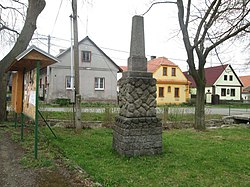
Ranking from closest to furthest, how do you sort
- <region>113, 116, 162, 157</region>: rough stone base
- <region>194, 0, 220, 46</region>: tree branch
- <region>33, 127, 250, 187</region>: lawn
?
<region>33, 127, 250, 187</region>: lawn
<region>113, 116, 162, 157</region>: rough stone base
<region>194, 0, 220, 46</region>: tree branch

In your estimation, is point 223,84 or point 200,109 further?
point 223,84

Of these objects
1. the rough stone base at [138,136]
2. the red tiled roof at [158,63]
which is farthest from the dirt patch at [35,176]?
the red tiled roof at [158,63]

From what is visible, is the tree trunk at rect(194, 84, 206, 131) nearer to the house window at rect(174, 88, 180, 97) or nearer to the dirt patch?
the dirt patch

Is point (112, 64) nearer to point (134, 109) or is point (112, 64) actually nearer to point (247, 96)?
point (134, 109)

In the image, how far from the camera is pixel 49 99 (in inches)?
966

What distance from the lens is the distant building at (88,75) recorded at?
2477 centimetres

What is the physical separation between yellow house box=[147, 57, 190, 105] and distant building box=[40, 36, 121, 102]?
23.7 ft

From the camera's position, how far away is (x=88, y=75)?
26.2 meters

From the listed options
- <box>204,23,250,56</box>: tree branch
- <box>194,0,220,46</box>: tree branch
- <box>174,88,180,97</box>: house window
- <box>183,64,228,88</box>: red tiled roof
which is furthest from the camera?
<box>183,64,228,88</box>: red tiled roof

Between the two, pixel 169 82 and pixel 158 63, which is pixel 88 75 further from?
pixel 169 82

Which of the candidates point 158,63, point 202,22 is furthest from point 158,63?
point 202,22

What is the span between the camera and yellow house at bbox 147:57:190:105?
106 ft

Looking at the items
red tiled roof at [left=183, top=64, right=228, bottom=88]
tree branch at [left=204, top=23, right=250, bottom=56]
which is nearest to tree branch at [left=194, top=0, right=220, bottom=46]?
tree branch at [left=204, top=23, right=250, bottom=56]

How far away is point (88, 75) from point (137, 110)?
68.1 ft
